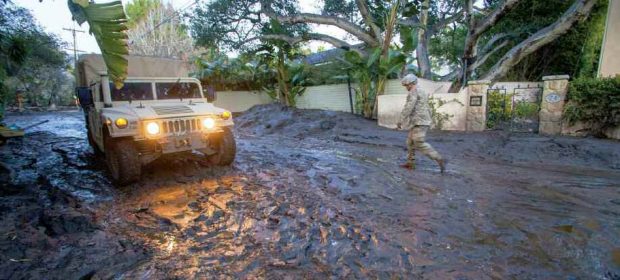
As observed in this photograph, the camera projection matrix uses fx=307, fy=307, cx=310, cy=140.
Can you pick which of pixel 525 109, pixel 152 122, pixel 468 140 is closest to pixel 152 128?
pixel 152 122

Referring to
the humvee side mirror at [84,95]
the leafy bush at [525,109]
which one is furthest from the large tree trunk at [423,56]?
the humvee side mirror at [84,95]

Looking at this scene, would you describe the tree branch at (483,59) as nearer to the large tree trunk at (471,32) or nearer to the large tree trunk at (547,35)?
the large tree trunk at (471,32)

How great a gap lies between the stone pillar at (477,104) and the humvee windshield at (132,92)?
800 centimetres

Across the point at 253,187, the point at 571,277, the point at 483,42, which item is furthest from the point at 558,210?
the point at 483,42

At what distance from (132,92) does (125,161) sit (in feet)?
5.24

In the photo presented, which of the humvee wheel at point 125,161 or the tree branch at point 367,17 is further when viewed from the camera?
the tree branch at point 367,17

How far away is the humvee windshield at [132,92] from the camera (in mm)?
5387

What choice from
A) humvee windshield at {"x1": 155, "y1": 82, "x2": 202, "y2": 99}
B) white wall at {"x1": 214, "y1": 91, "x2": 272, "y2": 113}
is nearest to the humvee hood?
humvee windshield at {"x1": 155, "y1": 82, "x2": 202, "y2": 99}

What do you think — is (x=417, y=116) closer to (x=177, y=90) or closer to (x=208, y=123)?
(x=208, y=123)

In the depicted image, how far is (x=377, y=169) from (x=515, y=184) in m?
2.18

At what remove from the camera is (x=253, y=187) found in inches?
187

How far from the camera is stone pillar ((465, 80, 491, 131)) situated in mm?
8406

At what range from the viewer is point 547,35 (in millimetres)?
9984

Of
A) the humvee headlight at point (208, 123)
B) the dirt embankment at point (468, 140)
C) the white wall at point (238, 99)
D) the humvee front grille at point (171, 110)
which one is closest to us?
the humvee front grille at point (171, 110)
